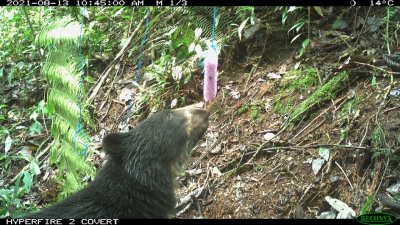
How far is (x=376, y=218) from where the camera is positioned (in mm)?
3717

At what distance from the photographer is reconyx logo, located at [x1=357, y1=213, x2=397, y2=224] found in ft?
11.9

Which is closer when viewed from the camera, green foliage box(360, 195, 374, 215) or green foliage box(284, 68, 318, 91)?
green foliage box(360, 195, 374, 215)

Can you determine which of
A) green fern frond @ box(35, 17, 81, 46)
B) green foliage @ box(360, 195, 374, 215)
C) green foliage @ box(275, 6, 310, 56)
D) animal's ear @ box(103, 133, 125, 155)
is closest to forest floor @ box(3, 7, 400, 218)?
green foliage @ box(360, 195, 374, 215)

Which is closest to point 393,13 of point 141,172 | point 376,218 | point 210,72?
point 210,72

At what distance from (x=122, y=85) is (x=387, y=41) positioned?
3.83 meters

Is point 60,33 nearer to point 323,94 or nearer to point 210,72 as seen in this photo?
point 210,72

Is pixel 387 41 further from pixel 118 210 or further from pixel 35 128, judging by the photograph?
pixel 35 128

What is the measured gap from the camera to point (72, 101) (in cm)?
496

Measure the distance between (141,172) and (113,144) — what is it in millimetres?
412

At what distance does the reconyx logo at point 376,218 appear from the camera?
3.64 meters

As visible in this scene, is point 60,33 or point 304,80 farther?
point 304,80

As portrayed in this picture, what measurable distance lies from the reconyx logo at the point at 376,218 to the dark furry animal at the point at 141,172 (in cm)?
186

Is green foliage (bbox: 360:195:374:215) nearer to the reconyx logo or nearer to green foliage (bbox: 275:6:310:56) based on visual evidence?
the reconyx logo

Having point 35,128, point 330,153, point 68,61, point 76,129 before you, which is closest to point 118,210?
point 76,129
